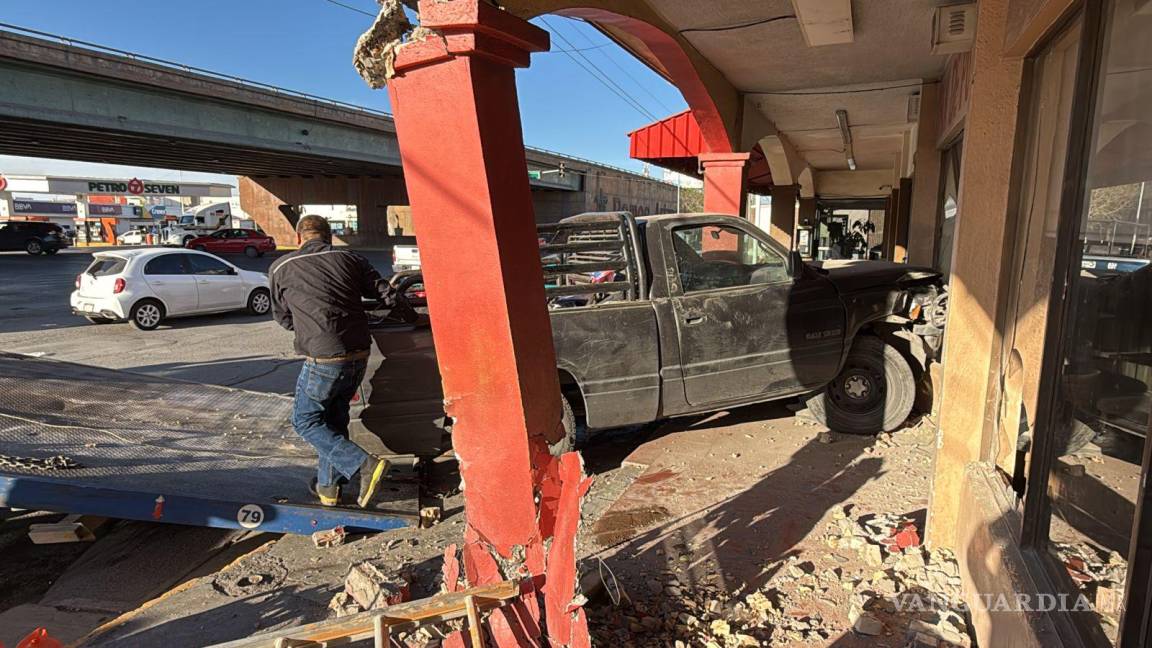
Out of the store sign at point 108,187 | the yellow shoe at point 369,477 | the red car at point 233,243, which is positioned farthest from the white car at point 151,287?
the store sign at point 108,187

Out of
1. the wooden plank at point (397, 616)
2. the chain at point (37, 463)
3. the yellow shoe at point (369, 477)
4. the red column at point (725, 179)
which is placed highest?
the red column at point (725, 179)

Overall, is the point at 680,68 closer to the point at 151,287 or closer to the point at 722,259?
the point at 722,259

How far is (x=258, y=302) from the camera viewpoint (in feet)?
47.4

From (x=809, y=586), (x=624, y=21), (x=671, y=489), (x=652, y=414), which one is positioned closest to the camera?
(x=809, y=586)

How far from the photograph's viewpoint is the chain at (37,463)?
11.6 feet

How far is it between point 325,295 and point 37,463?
72.8 inches

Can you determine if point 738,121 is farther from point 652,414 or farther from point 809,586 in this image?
point 809,586

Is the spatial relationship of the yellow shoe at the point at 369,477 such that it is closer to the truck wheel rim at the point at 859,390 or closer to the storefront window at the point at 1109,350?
the storefront window at the point at 1109,350

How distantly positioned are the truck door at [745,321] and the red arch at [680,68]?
189 centimetres

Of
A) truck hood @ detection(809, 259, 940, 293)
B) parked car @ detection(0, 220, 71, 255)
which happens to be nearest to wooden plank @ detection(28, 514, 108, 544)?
truck hood @ detection(809, 259, 940, 293)

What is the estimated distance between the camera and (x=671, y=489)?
15.3ft

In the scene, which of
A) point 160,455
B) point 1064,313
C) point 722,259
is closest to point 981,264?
Result: point 1064,313

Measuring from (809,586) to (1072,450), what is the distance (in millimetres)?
1428

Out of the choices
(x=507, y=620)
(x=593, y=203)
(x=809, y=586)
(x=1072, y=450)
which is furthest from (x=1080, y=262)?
(x=593, y=203)
